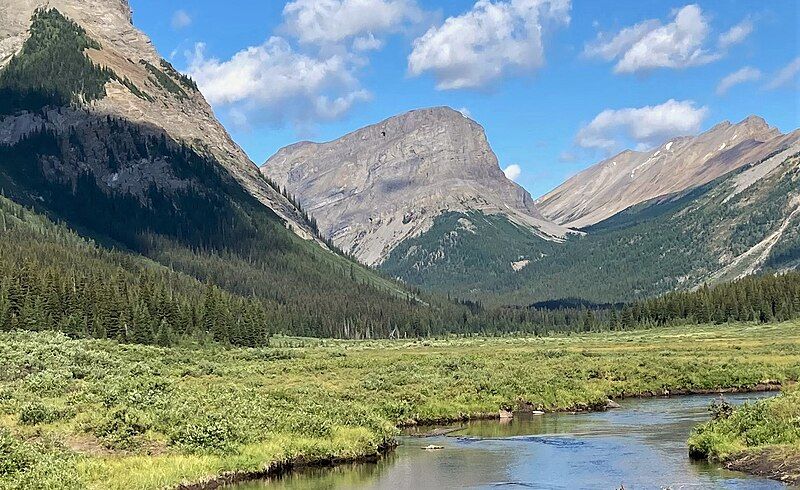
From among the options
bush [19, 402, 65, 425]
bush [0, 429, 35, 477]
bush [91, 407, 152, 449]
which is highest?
bush [19, 402, 65, 425]

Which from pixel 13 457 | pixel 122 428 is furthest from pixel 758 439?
pixel 13 457

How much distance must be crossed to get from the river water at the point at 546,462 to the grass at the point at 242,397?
3089mm

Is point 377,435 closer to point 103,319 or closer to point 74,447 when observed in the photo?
point 74,447

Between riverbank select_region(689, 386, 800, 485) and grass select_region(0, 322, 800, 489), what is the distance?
1732cm

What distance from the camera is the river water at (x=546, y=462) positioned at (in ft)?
135

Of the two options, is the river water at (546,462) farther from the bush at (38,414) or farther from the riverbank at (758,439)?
the bush at (38,414)

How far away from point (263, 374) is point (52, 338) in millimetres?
27739

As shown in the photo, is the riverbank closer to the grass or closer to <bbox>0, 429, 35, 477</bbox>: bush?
the grass

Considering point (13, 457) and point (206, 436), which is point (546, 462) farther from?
point (13, 457)

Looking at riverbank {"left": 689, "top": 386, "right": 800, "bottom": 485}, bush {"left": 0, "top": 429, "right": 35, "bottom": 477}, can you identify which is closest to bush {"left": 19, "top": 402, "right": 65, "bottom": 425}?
bush {"left": 0, "top": 429, "right": 35, "bottom": 477}

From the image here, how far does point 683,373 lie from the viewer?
84.3 m

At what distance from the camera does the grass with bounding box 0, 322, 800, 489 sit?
41312mm

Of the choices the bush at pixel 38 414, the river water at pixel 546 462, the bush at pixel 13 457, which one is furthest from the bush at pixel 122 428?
the river water at pixel 546 462

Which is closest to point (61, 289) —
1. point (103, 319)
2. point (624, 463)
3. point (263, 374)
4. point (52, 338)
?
point (103, 319)
